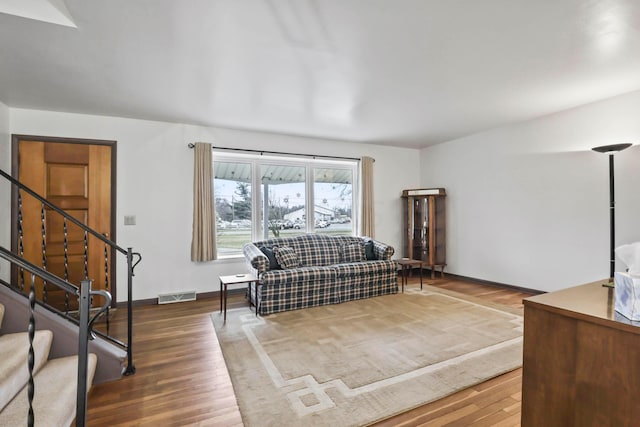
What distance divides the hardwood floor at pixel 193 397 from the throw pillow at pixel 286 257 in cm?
146

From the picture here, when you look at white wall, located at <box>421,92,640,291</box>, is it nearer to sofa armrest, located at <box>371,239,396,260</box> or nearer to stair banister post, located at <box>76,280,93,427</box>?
sofa armrest, located at <box>371,239,396,260</box>

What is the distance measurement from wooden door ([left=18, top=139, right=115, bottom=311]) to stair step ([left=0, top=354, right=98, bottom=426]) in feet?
6.72

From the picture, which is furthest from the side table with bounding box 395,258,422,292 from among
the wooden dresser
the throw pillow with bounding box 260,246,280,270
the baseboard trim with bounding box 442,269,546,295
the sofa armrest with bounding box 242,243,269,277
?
the wooden dresser

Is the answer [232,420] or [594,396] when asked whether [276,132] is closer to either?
[232,420]

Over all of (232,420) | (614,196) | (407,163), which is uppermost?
(407,163)

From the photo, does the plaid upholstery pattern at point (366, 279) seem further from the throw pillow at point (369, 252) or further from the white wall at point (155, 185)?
the white wall at point (155, 185)

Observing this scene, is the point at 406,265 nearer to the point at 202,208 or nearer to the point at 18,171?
the point at 202,208

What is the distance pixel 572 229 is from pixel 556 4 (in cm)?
322

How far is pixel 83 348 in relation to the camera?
120 centimetres

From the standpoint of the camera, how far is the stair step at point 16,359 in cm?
159

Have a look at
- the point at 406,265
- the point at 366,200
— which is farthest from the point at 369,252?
the point at 366,200

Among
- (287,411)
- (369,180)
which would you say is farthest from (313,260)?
(287,411)

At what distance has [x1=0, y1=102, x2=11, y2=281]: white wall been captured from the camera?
138 inches

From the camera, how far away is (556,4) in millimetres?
1984
